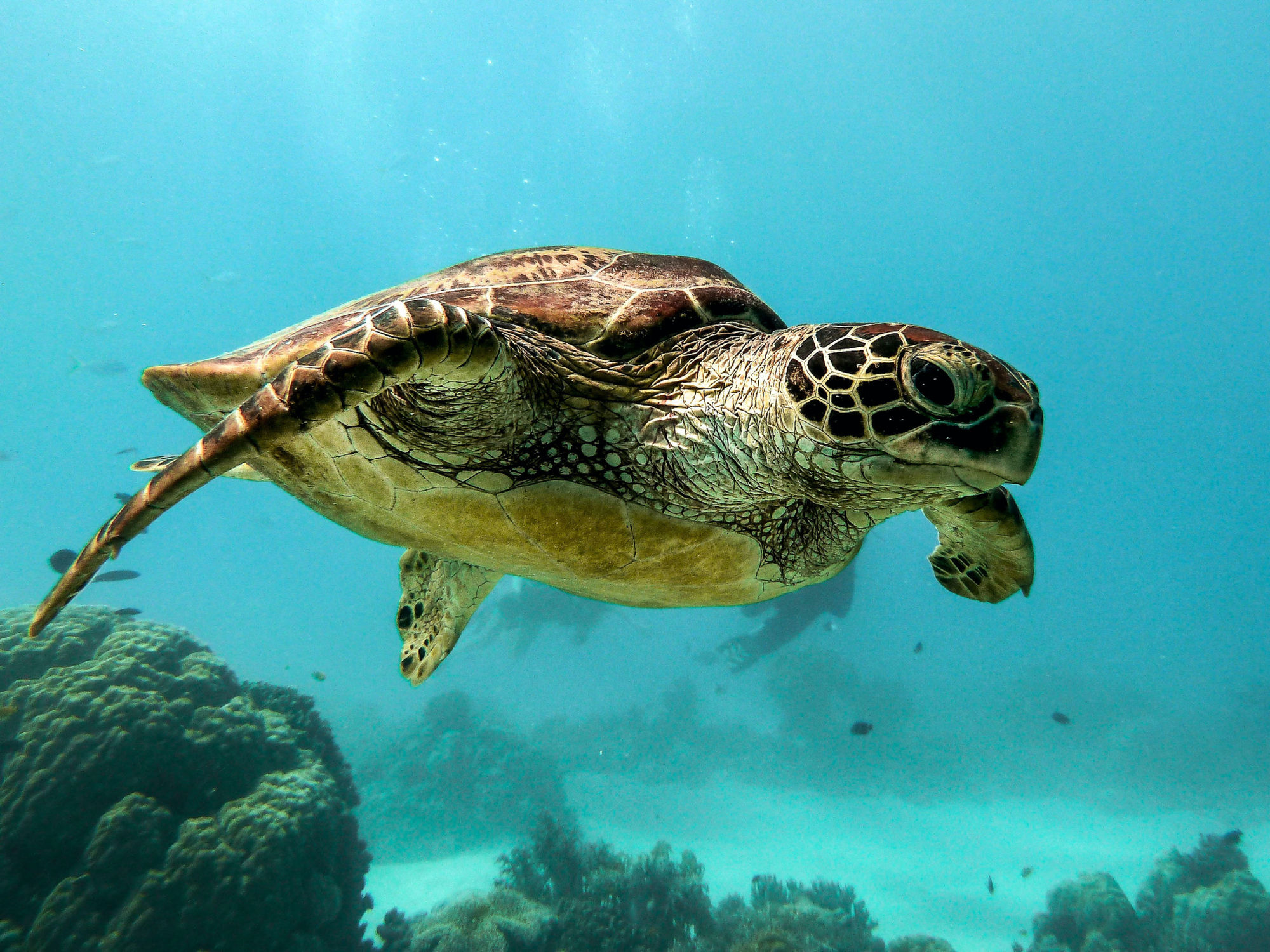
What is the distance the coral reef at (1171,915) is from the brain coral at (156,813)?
45.3 ft

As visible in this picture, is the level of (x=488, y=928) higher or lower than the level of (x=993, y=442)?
lower

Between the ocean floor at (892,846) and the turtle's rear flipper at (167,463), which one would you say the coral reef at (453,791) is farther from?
the turtle's rear flipper at (167,463)

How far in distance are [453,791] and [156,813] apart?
1249cm

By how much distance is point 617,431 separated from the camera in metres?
2.43

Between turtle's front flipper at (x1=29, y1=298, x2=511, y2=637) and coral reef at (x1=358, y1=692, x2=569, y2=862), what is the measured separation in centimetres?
1611

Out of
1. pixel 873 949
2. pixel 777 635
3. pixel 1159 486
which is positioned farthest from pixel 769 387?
pixel 1159 486

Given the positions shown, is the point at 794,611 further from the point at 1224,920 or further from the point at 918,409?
the point at 918,409

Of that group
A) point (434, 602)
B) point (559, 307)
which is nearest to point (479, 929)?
point (434, 602)

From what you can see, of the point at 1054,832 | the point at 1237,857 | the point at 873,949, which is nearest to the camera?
the point at 873,949

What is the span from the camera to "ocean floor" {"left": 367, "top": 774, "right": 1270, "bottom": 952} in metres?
14.9

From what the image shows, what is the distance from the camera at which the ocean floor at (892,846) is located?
14.9 meters

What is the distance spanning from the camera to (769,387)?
2.13 meters

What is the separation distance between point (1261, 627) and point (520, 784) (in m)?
80.7

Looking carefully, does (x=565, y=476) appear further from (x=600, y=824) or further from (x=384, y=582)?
(x=384, y=582)
